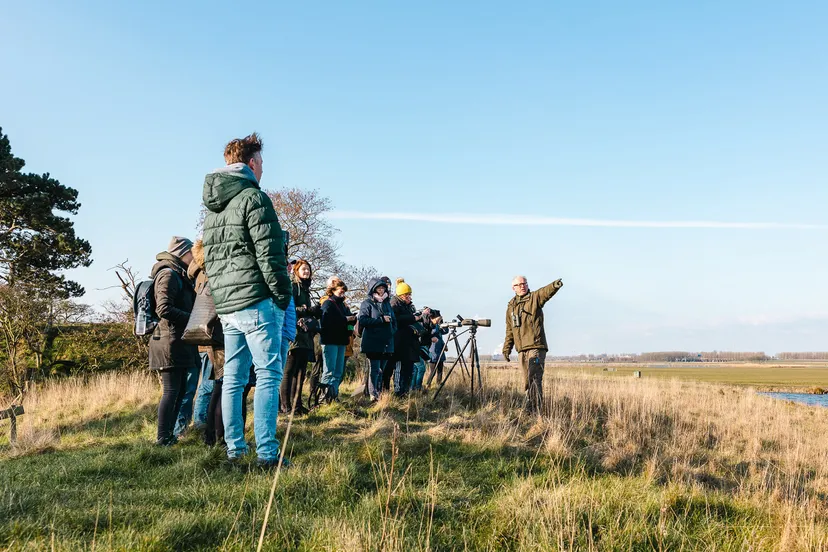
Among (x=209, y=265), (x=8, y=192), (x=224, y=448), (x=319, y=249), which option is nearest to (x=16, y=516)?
(x=224, y=448)

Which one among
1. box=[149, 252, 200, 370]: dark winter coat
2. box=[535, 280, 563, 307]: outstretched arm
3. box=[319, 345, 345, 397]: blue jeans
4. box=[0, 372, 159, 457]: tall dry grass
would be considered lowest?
box=[0, 372, 159, 457]: tall dry grass

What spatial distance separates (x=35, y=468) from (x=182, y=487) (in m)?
1.64

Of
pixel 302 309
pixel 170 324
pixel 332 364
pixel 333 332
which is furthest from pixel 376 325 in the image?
pixel 170 324

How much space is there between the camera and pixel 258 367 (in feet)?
12.7

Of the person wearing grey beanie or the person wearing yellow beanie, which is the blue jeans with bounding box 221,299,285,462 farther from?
the person wearing yellow beanie

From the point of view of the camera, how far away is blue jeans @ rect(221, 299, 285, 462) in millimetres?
3812

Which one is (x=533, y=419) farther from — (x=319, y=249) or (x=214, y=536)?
(x=319, y=249)

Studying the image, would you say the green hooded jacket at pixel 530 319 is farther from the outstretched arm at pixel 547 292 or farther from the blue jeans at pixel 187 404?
the blue jeans at pixel 187 404

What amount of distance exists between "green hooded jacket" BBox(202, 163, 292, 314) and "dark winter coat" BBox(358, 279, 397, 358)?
3691 mm

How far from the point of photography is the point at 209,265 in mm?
4012

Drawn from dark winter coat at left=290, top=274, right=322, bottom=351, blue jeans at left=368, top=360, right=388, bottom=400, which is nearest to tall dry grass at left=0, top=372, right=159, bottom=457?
dark winter coat at left=290, top=274, right=322, bottom=351

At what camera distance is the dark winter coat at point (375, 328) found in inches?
299

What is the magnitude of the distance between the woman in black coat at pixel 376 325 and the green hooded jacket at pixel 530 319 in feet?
6.22

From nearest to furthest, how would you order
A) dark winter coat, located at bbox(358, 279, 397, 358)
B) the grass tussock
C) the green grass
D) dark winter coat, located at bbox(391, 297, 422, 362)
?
the grass tussock → dark winter coat, located at bbox(358, 279, 397, 358) → dark winter coat, located at bbox(391, 297, 422, 362) → the green grass
